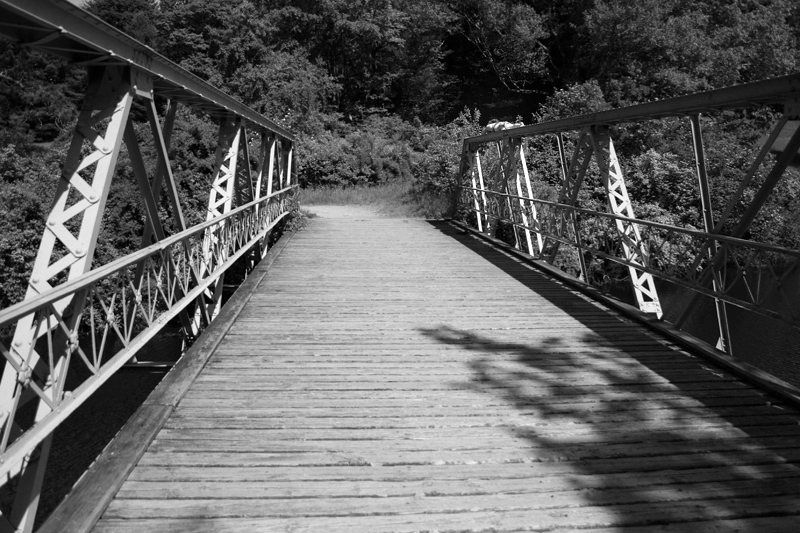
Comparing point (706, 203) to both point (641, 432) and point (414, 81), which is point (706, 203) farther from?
point (414, 81)

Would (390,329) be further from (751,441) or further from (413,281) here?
(751,441)

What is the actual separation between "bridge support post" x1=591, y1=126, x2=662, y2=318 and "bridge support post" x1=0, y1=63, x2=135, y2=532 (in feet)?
17.1

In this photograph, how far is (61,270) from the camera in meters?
3.37

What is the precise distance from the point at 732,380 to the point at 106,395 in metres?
9.77

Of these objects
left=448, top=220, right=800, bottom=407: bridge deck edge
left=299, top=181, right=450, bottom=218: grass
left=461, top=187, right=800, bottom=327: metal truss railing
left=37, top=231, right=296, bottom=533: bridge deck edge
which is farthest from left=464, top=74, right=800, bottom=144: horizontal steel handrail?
left=299, top=181, right=450, bottom=218: grass

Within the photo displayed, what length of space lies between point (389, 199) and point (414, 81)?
53.3 ft

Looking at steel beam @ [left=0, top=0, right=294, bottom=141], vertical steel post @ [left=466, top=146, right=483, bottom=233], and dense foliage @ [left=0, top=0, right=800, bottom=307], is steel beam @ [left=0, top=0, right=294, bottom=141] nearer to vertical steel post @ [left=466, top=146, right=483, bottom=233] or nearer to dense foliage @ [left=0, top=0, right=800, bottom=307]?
vertical steel post @ [left=466, top=146, right=483, bottom=233]

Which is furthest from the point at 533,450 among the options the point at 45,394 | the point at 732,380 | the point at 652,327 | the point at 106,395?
the point at 106,395

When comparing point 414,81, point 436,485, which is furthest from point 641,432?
point 414,81

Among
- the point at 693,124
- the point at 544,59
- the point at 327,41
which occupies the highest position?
the point at 327,41

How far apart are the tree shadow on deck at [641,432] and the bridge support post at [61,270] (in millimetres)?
2340

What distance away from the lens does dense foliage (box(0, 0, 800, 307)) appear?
16859 millimetres

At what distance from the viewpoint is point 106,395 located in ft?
34.7

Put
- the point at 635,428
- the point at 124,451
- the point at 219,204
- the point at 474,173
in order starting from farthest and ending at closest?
the point at 474,173 < the point at 219,204 < the point at 635,428 < the point at 124,451
